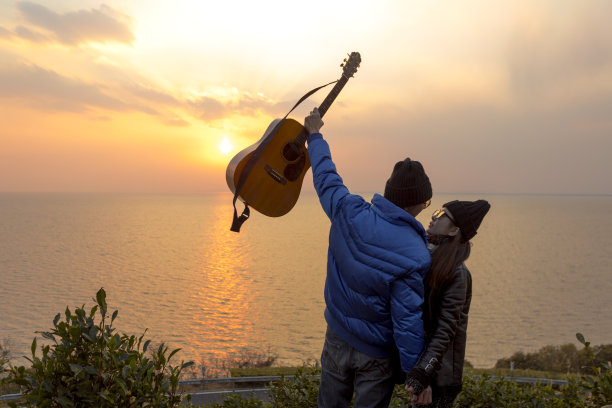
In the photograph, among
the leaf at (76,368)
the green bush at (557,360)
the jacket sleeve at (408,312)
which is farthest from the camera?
the green bush at (557,360)

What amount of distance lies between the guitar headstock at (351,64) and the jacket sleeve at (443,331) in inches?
77.2

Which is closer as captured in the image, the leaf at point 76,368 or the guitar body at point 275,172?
the leaf at point 76,368

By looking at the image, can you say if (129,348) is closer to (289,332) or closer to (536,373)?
(536,373)

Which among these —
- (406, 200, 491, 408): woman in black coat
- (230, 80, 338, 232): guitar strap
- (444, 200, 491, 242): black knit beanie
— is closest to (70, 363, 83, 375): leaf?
(230, 80, 338, 232): guitar strap

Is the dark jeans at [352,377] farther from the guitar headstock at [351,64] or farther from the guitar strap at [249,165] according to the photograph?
the guitar headstock at [351,64]

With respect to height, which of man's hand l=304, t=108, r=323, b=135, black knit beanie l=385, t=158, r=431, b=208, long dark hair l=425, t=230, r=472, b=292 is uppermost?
man's hand l=304, t=108, r=323, b=135

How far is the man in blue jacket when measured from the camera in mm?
3051

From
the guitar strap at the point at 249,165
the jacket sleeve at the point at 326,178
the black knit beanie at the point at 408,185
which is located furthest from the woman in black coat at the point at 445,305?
the guitar strap at the point at 249,165

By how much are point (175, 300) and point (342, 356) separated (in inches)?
2992

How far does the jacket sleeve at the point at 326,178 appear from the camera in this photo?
10.9ft

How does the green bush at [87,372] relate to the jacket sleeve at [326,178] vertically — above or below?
below

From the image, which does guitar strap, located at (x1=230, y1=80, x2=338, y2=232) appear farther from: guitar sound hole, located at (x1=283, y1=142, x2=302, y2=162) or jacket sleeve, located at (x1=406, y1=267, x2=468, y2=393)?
jacket sleeve, located at (x1=406, y1=267, x2=468, y2=393)

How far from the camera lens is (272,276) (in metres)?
96.3

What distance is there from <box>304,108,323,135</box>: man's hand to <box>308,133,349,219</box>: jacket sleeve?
173mm
